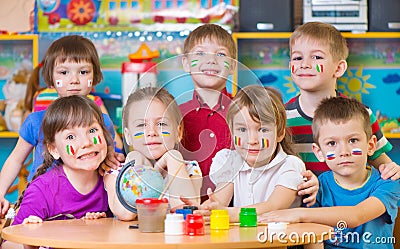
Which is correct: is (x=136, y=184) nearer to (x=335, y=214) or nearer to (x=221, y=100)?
(x=221, y=100)

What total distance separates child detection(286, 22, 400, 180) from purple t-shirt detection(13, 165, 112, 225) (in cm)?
81

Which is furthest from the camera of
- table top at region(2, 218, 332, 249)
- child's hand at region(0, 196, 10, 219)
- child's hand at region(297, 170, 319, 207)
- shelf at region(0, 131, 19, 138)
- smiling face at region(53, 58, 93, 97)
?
shelf at region(0, 131, 19, 138)

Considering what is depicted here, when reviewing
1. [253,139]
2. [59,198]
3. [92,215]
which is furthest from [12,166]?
[253,139]

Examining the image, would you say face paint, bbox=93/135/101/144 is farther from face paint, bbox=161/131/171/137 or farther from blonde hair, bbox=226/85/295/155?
blonde hair, bbox=226/85/295/155

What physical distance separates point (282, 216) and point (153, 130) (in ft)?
1.52

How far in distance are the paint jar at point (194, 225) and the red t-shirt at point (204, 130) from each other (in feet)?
0.53

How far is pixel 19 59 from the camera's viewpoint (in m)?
4.46

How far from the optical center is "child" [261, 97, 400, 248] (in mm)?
2477

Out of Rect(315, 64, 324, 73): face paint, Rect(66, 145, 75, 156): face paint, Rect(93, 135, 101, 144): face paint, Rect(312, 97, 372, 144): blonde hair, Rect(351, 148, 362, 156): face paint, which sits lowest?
Rect(351, 148, 362, 156): face paint

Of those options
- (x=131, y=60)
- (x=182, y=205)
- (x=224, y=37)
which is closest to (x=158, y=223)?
(x=182, y=205)

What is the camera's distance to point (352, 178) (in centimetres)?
255

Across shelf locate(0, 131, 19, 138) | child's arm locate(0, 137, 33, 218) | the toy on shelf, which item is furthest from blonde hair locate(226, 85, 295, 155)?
shelf locate(0, 131, 19, 138)

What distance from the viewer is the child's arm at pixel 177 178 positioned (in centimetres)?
202

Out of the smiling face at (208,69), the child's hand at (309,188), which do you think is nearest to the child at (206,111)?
the smiling face at (208,69)
